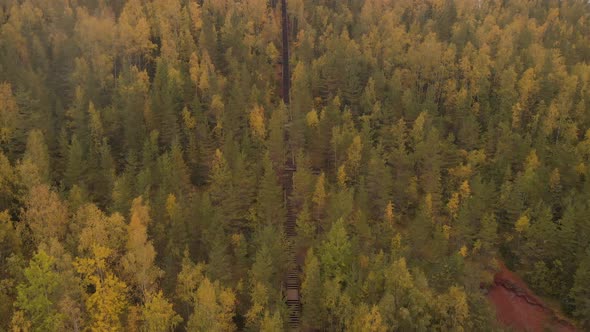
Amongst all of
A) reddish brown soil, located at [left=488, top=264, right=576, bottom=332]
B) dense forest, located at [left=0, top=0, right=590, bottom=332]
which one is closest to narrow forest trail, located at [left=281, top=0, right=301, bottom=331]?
dense forest, located at [left=0, top=0, right=590, bottom=332]

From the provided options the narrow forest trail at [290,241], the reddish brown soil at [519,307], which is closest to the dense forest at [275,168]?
the narrow forest trail at [290,241]

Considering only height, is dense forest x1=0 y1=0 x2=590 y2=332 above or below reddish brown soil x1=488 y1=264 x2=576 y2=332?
above

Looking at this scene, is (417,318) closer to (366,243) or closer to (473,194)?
(366,243)

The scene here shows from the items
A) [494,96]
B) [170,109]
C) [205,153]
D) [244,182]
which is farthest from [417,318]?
[494,96]

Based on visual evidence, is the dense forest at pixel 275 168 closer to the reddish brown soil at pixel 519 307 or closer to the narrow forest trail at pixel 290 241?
the narrow forest trail at pixel 290 241

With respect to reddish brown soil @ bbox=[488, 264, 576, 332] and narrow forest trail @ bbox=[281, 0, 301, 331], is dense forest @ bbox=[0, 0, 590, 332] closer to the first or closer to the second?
narrow forest trail @ bbox=[281, 0, 301, 331]

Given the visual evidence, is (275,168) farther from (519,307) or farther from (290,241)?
(519,307)
